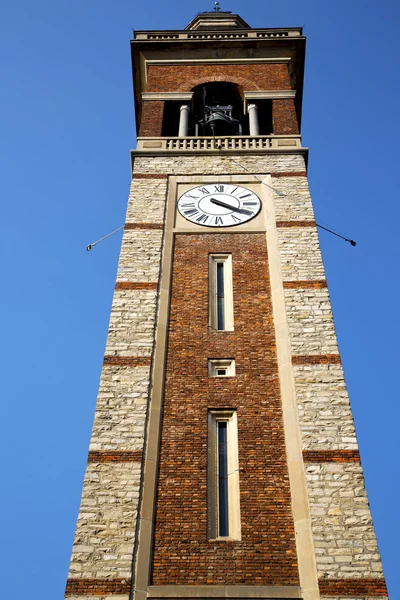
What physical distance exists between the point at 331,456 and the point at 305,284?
5024mm

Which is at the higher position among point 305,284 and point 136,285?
point 136,285

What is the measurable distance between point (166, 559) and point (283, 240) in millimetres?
9083

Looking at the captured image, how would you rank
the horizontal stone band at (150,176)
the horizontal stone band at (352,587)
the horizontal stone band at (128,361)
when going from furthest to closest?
1. the horizontal stone band at (150,176)
2. the horizontal stone band at (128,361)
3. the horizontal stone band at (352,587)

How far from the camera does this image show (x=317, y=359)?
1568 cm

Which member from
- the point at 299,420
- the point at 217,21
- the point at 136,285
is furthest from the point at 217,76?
the point at 299,420

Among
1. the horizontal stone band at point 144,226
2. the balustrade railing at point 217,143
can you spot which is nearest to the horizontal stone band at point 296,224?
the horizontal stone band at point 144,226

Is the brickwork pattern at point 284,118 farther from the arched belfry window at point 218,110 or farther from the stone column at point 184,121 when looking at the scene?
the stone column at point 184,121

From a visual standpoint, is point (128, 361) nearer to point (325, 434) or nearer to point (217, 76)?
point (325, 434)

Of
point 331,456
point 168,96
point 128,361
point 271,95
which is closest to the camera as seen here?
point 331,456

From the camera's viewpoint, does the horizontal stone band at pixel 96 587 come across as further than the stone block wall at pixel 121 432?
No

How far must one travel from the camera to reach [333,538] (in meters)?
12.5

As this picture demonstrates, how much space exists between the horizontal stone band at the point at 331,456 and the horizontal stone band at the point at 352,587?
2319mm

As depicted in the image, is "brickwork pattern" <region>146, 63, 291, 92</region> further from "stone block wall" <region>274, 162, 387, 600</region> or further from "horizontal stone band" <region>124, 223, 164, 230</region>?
"stone block wall" <region>274, 162, 387, 600</region>

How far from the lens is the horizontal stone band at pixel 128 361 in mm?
15742
